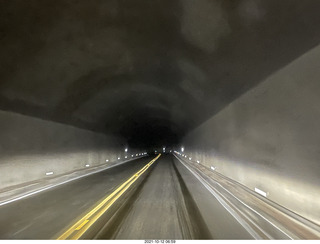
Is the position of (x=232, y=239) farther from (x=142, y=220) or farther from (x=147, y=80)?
(x=147, y=80)

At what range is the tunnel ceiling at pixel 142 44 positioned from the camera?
20.9 ft

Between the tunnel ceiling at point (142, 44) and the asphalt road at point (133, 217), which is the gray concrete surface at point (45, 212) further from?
the tunnel ceiling at point (142, 44)

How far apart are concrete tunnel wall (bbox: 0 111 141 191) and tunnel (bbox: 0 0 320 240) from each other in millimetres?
96

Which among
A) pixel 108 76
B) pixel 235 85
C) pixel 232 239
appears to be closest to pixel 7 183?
pixel 108 76

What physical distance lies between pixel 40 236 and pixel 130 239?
2071 mm

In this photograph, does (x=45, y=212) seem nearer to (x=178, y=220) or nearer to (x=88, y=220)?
(x=88, y=220)

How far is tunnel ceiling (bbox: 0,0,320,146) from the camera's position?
20.9 feet

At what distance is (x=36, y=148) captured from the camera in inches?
551

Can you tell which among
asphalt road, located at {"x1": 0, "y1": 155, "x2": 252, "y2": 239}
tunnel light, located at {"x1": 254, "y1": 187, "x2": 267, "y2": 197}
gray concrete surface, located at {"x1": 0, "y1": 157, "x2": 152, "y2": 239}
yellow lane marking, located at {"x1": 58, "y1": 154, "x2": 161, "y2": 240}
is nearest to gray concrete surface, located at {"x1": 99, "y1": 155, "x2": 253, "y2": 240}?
asphalt road, located at {"x1": 0, "y1": 155, "x2": 252, "y2": 239}

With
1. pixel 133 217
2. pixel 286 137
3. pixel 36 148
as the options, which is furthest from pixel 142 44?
pixel 36 148

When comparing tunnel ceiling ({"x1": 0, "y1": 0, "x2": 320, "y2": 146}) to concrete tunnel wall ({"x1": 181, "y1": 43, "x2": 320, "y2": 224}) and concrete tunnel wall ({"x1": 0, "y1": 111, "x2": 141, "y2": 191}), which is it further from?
concrete tunnel wall ({"x1": 0, "y1": 111, "x2": 141, "y2": 191})

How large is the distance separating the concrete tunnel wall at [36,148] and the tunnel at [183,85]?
0.10 meters

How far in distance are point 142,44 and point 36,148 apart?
9.11 metres

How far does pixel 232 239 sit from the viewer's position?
5.14 meters
